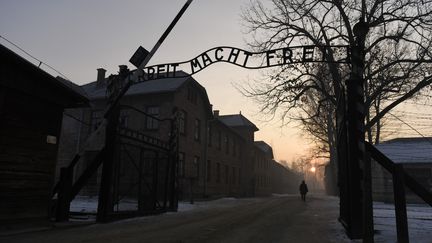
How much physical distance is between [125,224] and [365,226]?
7.13m

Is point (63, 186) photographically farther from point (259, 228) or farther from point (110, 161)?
point (259, 228)

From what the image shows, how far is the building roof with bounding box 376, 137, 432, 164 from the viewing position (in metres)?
30.7

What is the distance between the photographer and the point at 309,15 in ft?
67.6

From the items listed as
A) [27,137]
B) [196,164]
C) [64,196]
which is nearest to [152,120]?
[196,164]

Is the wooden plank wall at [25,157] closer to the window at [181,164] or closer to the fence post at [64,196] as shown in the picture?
the fence post at [64,196]

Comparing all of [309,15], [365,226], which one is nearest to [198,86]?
[309,15]

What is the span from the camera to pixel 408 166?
3062 centimetres

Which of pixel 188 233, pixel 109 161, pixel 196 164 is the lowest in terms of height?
pixel 188 233

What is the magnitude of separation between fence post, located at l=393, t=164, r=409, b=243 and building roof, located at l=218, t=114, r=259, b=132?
44.9 m

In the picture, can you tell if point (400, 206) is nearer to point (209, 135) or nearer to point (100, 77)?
point (209, 135)

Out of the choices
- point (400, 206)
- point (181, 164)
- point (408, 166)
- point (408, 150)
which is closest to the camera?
point (400, 206)

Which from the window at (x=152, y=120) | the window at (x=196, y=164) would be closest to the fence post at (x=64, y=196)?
the window at (x=152, y=120)

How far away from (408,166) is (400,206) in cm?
2499

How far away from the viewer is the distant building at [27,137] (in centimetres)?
995
